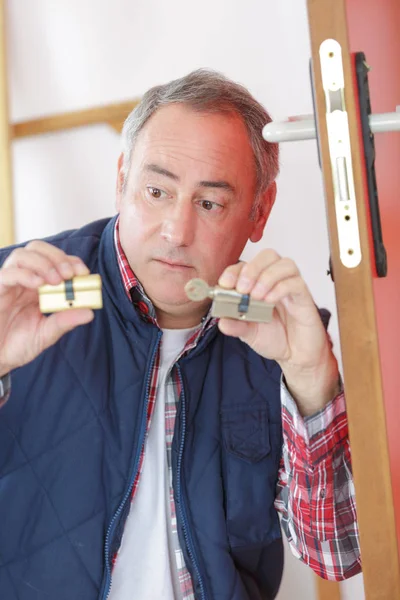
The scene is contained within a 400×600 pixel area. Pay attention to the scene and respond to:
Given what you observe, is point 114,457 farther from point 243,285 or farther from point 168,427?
point 243,285

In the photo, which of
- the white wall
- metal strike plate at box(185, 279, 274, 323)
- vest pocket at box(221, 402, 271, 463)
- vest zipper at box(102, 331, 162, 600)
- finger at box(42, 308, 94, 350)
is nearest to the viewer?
metal strike plate at box(185, 279, 274, 323)

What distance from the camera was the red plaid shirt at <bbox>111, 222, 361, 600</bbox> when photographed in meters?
1.03

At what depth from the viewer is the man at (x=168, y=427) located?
113 cm

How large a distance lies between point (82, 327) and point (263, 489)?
0.38 metres

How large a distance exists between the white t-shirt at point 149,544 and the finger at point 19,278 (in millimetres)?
400

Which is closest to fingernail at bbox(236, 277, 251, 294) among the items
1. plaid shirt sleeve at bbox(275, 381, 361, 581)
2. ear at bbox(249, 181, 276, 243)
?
plaid shirt sleeve at bbox(275, 381, 361, 581)

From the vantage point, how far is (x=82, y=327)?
47.8 inches

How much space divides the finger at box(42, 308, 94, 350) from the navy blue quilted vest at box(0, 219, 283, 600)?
0.21 meters

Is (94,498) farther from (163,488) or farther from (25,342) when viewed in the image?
(25,342)

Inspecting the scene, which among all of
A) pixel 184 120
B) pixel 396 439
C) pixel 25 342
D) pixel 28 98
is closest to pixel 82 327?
pixel 25 342

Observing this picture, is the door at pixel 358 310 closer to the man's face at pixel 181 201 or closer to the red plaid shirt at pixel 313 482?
the red plaid shirt at pixel 313 482

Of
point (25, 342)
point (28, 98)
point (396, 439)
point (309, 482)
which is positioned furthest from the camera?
point (28, 98)

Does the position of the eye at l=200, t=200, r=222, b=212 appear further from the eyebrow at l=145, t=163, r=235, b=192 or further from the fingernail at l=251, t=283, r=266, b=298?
the fingernail at l=251, t=283, r=266, b=298

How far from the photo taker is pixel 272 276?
85 centimetres
